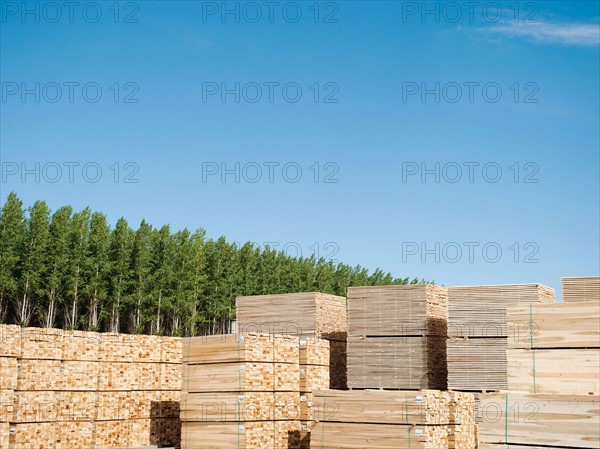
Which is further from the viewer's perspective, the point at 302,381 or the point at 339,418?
the point at 302,381

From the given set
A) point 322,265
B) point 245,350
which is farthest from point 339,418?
point 322,265

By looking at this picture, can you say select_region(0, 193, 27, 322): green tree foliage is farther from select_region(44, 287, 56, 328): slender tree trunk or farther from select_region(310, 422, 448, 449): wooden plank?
select_region(310, 422, 448, 449): wooden plank

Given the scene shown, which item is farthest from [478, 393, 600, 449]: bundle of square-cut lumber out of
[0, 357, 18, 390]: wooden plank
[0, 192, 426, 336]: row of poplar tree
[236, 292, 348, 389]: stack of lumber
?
[0, 192, 426, 336]: row of poplar tree

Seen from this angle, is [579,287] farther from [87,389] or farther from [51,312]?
[51,312]

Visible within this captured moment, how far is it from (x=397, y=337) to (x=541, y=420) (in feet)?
22.2

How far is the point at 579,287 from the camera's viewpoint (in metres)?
12.2

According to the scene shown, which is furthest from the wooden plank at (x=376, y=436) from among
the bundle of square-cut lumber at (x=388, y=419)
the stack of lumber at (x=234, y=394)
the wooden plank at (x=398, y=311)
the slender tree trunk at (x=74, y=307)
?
the slender tree trunk at (x=74, y=307)

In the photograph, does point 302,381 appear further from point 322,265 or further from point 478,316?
point 322,265

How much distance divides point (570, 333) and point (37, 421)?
10.8 m

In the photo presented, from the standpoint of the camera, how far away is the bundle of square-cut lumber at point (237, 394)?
14.4m

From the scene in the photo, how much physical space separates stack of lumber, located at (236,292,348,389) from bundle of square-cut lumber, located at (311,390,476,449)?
14.6 feet

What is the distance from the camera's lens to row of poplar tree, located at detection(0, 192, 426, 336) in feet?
147

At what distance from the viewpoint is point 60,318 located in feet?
159

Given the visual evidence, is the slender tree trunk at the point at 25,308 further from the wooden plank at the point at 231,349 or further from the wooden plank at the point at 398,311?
the wooden plank at the point at 398,311
